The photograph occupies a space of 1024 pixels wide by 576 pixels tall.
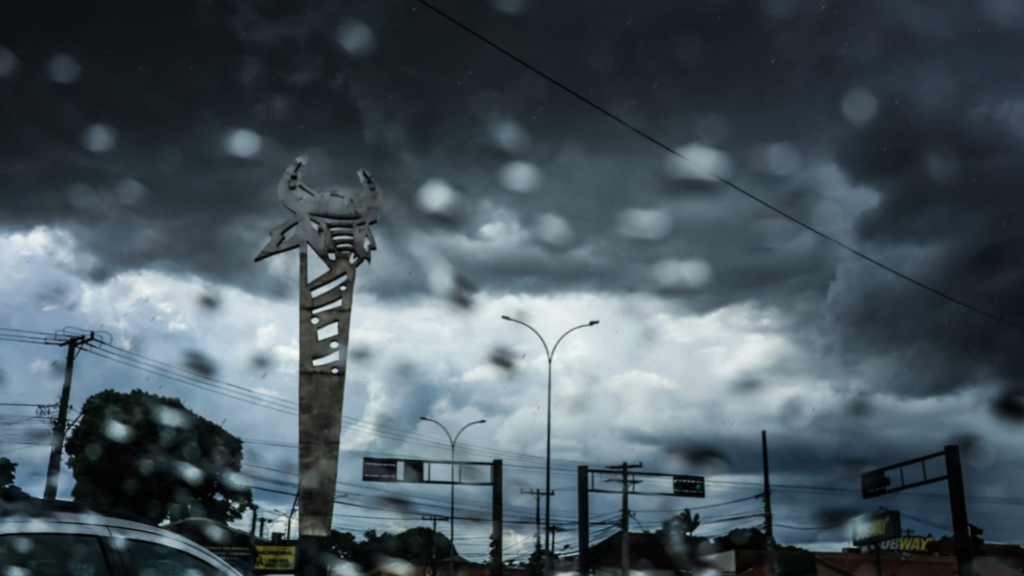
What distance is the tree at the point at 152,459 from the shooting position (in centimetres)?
4881

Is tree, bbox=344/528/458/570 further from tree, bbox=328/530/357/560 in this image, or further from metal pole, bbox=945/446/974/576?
metal pole, bbox=945/446/974/576

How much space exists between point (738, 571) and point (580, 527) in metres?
29.2

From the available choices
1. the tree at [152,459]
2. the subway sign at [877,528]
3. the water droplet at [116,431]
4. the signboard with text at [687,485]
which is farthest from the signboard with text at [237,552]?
the subway sign at [877,528]

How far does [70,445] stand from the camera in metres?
49.2

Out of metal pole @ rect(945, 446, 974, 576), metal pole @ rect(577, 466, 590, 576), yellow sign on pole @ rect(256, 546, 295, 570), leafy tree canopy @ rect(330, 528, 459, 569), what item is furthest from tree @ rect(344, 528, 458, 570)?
metal pole @ rect(945, 446, 974, 576)

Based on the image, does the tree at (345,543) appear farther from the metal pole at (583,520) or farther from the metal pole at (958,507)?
the metal pole at (958,507)

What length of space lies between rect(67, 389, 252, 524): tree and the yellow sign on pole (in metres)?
13.8

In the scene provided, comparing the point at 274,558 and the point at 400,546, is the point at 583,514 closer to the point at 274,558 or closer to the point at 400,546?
the point at 274,558

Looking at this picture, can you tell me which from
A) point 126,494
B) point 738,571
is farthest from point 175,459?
point 738,571

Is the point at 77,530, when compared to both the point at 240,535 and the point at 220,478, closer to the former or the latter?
the point at 220,478

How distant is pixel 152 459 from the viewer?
50.4 m

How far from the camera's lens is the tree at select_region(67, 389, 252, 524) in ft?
160

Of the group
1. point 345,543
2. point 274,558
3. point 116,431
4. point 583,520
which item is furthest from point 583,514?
point 345,543

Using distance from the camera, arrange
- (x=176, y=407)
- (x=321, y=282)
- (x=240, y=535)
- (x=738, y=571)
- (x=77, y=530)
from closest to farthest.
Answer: (x=77, y=530), (x=321, y=282), (x=176, y=407), (x=738, y=571), (x=240, y=535)
